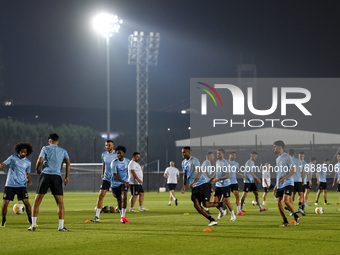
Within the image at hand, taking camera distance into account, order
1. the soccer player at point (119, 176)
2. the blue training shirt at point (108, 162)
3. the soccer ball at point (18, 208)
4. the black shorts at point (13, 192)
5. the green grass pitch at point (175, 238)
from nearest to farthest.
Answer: the green grass pitch at point (175, 238) < the black shorts at point (13, 192) < the soccer player at point (119, 176) < the blue training shirt at point (108, 162) < the soccer ball at point (18, 208)

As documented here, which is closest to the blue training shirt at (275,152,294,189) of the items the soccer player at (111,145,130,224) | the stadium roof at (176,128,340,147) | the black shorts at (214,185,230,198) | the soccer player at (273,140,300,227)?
the soccer player at (273,140,300,227)

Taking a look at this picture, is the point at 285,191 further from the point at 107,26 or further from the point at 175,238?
the point at 107,26

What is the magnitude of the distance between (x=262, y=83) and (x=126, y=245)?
61.6 metres

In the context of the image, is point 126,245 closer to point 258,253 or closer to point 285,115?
point 258,253

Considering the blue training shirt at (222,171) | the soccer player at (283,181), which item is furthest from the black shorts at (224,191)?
the soccer player at (283,181)

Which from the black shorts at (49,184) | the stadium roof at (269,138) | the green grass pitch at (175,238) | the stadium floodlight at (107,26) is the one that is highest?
the stadium floodlight at (107,26)

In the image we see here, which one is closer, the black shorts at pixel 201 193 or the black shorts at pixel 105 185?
Result: the black shorts at pixel 201 193

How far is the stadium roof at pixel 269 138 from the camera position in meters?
40.8

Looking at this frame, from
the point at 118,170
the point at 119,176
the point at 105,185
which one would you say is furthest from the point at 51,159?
the point at 105,185

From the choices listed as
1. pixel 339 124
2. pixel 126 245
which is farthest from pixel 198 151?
pixel 126 245

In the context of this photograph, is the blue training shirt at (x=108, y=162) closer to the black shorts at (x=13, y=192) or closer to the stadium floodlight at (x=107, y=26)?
the black shorts at (x=13, y=192)

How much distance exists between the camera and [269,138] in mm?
42688

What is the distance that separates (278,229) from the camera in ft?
39.0

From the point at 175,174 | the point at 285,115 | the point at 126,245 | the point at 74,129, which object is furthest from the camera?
the point at 74,129
